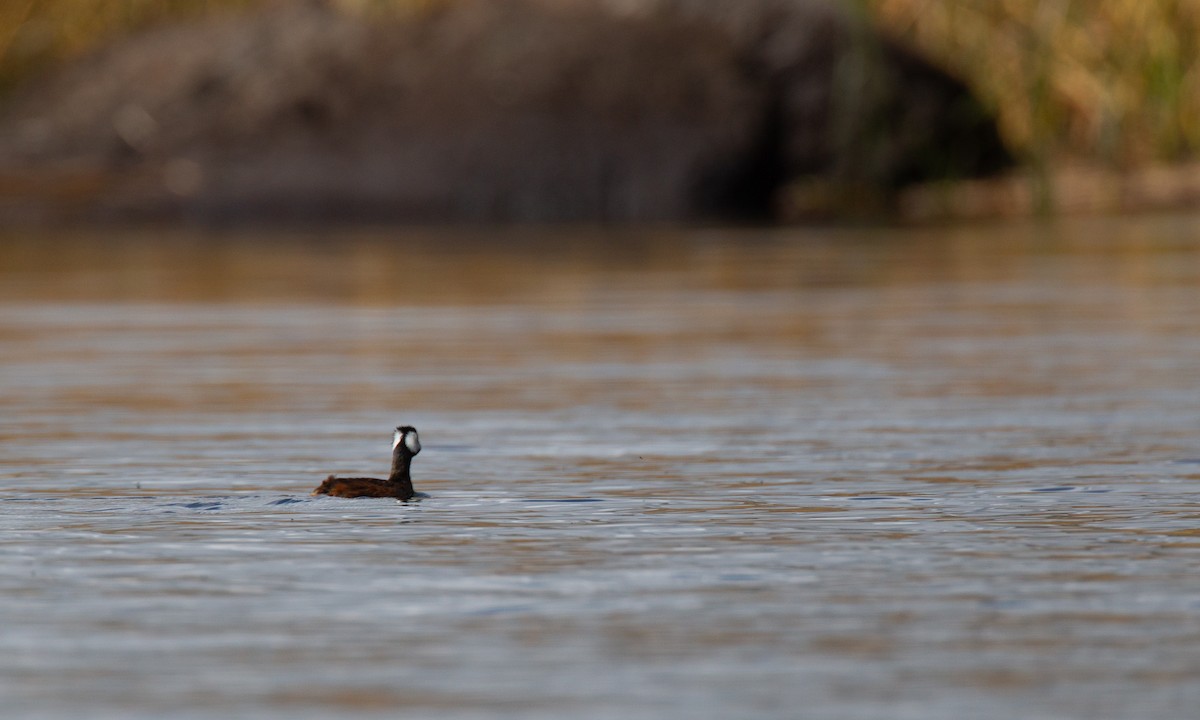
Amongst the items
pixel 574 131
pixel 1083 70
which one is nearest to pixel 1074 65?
pixel 1083 70

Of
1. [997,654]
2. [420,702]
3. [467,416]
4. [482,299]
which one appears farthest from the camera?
[482,299]

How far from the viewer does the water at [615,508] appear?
2236mm

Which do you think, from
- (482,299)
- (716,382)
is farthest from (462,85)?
(716,382)

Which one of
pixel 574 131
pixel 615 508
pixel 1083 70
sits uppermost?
pixel 1083 70

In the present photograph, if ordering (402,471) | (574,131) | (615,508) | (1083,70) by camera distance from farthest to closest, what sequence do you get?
(574,131), (1083,70), (402,471), (615,508)

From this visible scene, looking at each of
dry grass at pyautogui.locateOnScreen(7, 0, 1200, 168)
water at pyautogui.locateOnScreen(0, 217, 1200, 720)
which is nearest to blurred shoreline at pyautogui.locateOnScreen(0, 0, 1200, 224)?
dry grass at pyautogui.locateOnScreen(7, 0, 1200, 168)

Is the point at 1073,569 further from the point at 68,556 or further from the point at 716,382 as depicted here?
the point at 716,382

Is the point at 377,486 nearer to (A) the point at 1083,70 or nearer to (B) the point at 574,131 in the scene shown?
(A) the point at 1083,70

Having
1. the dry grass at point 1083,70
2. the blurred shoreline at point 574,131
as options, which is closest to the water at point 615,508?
the dry grass at point 1083,70

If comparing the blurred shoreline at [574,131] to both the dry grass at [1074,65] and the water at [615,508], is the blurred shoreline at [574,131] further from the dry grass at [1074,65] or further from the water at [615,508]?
the water at [615,508]

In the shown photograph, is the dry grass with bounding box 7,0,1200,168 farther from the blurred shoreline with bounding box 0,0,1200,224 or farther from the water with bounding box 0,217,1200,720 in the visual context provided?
the water with bounding box 0,217,1200,720

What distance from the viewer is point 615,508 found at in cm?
336

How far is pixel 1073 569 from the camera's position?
9.14 feet

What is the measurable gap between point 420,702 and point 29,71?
1481 centimetres
